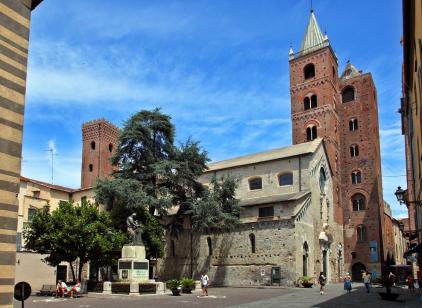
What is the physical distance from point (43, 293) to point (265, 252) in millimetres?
19854

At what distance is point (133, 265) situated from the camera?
31.0m

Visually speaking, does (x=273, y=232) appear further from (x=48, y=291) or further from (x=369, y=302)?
(x=48, y=291)

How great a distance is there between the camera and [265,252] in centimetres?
4262

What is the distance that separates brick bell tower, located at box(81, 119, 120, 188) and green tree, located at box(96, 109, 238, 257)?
1311 inches

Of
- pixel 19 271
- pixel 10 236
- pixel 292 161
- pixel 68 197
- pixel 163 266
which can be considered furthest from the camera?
pixel 68 197

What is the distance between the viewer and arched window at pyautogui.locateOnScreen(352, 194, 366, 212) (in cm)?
5792

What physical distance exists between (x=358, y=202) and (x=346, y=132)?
9.70 meters

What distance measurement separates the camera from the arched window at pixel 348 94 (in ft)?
208

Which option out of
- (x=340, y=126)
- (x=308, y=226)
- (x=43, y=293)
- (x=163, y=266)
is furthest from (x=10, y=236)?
(x=340, y=126)

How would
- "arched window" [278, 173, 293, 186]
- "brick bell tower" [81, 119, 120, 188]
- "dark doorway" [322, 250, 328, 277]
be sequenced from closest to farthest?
"arched window" [278, 173, 293, 186]
"dark doorway" [322, 250, 328, 277]
"brick bell tower" [81, 119, 120, 188]

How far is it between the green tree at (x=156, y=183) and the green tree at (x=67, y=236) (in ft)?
16.3

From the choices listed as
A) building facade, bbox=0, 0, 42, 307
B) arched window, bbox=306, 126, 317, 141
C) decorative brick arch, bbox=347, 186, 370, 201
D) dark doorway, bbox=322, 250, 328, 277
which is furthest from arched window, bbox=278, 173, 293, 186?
building facade, bbox=0, 0, 42, 307

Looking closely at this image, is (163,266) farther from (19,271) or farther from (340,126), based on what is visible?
(340,126)

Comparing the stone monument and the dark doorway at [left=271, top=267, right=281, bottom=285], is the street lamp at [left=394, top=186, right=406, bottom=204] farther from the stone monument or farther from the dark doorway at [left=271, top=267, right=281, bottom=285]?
the dark doorway at [left=271, top=267, right=281, bottom=285]
